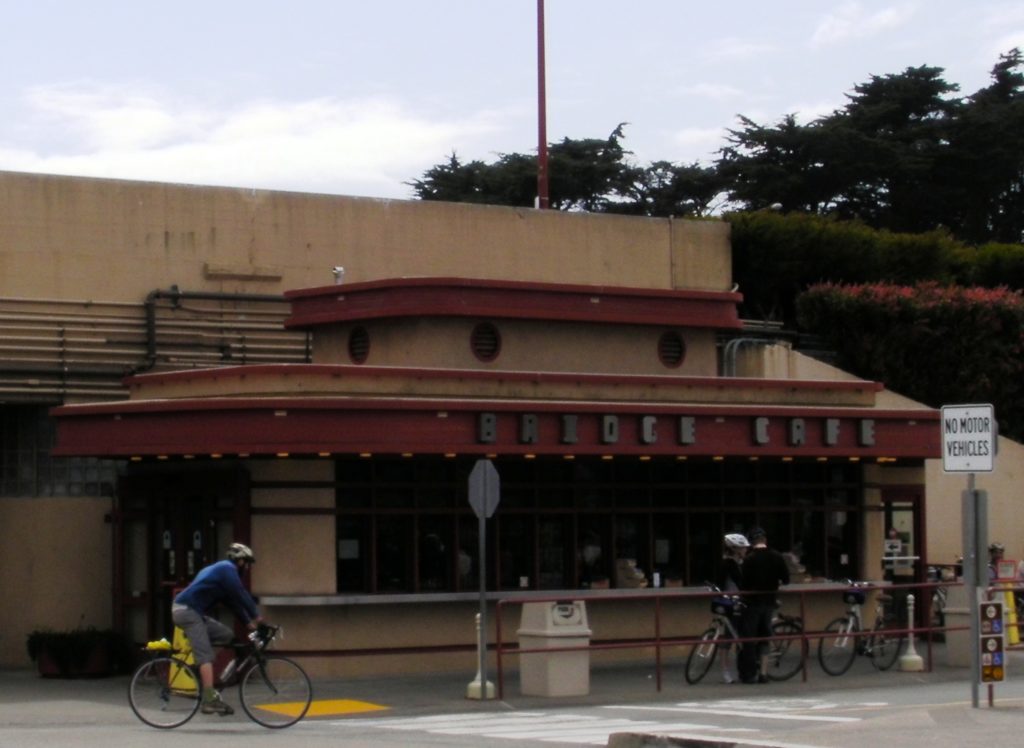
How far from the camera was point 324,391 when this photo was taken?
22906mm

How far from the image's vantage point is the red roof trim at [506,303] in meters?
25.2

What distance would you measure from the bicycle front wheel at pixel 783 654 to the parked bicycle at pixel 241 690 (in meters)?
6.93

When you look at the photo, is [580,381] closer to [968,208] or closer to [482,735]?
[482,735]

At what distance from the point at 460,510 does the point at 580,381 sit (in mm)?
2310

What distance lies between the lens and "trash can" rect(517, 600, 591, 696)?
21359 millimetres

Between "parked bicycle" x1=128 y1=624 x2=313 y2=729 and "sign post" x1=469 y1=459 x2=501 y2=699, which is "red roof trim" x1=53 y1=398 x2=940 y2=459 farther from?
"parked bicycle" x1=128 y1=624 x2=313 y2=729

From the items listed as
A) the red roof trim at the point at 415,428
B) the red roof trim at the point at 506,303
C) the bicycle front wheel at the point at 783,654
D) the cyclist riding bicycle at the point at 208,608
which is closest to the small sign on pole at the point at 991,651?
the bicycle front wheel at the point at 783,654

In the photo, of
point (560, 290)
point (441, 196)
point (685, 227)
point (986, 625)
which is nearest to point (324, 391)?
point (560, 290)

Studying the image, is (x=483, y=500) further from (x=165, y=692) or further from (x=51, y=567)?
(x=51, y=567)

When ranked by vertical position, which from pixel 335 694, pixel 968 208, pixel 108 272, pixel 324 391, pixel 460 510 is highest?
pixel 968 208

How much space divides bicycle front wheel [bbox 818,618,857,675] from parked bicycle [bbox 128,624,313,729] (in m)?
7.87

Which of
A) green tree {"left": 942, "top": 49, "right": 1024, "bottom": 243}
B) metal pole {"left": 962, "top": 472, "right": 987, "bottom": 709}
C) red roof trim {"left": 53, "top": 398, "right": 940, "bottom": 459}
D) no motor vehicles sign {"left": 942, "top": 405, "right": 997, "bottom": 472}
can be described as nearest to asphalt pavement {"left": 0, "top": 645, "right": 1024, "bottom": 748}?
metal pole {"left": 962, "top": 472, "right": 987, "bottom": 709}

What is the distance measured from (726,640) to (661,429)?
3.18 metres

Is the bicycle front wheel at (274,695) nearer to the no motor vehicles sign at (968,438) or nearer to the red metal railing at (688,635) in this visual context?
the red metal railing at (688,635)
